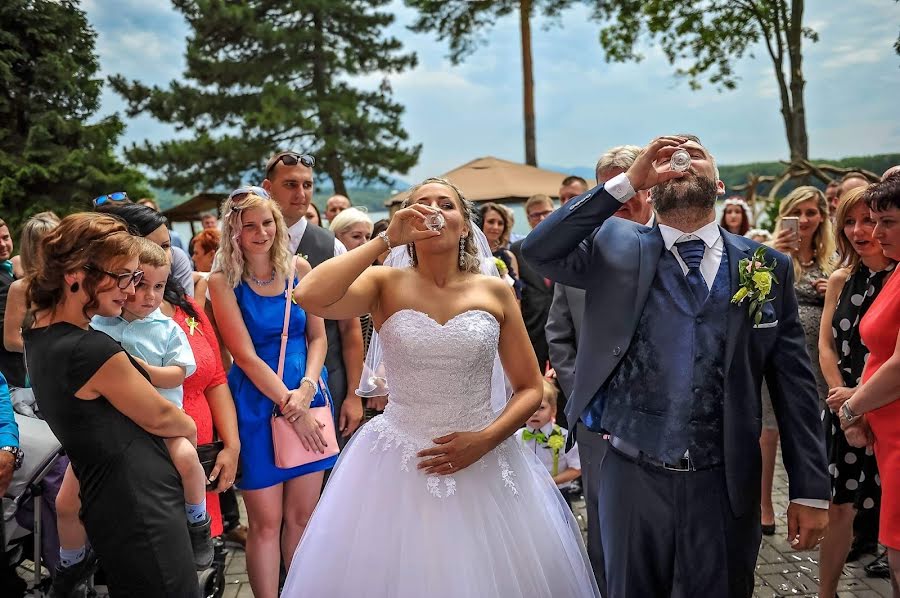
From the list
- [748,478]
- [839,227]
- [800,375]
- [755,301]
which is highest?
[839,227]

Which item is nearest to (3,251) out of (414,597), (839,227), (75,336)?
(75,336)

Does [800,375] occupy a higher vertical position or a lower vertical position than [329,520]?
higher

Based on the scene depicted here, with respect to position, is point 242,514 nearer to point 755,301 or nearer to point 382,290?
point 382,290

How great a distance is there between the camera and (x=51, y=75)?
19.6m

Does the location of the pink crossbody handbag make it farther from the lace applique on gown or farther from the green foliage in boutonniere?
the green foliage in boutonniere

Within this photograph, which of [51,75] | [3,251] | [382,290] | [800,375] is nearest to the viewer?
[800,375]

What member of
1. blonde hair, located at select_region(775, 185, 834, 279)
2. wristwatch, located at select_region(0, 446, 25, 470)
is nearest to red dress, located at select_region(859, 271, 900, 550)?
blonde hair, located at select_region(775, 185, 834, 279)

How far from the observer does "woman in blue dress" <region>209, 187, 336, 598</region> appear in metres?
3.52

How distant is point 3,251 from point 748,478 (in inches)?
212

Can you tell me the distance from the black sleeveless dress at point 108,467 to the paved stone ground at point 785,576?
2.01m

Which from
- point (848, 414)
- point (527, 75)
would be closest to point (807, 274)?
point (848, 414)

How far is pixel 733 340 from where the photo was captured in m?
2.38

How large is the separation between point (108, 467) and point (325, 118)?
21.7 metres

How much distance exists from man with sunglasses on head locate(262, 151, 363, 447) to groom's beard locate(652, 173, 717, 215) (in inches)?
90.8
